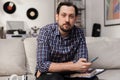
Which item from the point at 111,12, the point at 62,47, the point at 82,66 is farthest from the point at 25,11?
the point at 82,66

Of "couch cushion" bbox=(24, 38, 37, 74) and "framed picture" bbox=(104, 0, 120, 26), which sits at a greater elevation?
"framed picture" bbox=(104, 0, 120, 26)

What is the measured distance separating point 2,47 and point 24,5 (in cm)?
261

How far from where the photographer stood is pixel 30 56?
8.04 feet

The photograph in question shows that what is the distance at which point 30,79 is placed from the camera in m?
2.29

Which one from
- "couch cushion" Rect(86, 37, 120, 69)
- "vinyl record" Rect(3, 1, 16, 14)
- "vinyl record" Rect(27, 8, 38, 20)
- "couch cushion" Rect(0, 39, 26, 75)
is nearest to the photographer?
"couch cushion" Rect(0, 39, 26, 75)

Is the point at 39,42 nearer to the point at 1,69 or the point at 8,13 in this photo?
the point at 1,69

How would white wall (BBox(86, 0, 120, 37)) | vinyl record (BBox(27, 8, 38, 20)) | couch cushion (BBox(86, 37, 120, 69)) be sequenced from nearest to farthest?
1. couch cushion (BBox(86, 37, 120, 69))
2. white wall (BBox(86, 0, 120, 37))
3. vinyl record (BBox(27, 8, 38, 20))

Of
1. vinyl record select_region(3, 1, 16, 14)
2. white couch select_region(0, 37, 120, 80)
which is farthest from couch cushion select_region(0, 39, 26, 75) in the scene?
vinyl record select_region(3, 1, 16, 14)

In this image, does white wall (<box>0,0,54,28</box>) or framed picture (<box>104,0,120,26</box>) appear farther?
white wall (<box>0,0,54,28</box>)

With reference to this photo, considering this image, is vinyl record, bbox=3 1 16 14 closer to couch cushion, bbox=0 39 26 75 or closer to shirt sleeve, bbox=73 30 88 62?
couch cushion, bbox=0 39 26 75

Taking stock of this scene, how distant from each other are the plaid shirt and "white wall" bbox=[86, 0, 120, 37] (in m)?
2.11

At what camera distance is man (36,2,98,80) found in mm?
1933

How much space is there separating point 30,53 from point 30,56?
0.03m

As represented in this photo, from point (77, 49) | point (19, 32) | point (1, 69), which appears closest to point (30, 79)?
point (1, 69)
